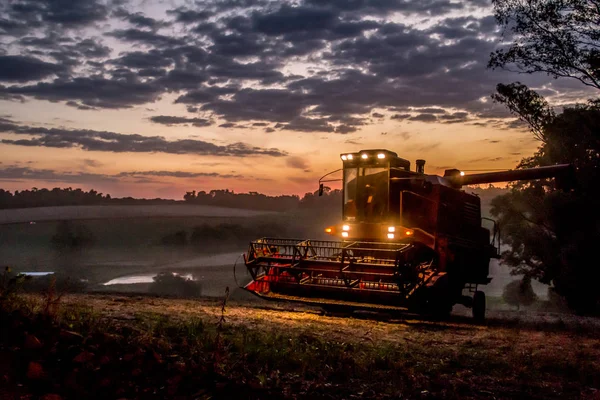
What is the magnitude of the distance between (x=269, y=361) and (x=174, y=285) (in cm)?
5450

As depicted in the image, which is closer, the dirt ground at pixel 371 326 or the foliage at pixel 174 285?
the dirt ground at pixel 371 326

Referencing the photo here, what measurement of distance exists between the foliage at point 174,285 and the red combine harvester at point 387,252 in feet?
144

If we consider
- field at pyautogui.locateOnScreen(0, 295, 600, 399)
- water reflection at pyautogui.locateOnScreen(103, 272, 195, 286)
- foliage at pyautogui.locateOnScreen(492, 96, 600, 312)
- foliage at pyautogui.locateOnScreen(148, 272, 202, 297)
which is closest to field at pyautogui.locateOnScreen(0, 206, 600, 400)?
field at pyautogui.locateOnScreen(0, 295, 600, 399)

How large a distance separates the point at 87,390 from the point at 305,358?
3028 millimetres

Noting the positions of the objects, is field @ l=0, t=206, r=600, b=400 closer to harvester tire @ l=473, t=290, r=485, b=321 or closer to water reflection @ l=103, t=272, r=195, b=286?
harvester tire @ l=473, t=290, r=485, b=321

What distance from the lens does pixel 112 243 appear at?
204 ft

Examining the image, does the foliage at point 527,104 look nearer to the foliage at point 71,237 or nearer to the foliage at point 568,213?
the foliage at point 568,213

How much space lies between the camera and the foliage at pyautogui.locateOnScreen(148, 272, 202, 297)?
5891cm

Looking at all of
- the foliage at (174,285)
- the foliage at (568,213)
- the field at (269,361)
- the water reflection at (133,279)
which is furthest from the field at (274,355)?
the foliage at (174,285)

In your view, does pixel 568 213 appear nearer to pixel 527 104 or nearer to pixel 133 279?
pixel 527 104

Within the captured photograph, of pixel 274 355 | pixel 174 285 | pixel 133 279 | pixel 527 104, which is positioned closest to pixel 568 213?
pixel 527 104

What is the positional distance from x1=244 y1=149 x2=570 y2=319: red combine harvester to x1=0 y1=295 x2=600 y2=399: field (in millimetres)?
1762

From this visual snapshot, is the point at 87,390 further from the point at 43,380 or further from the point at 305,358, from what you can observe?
the point at 305,358

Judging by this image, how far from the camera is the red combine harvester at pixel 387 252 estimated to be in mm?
13664
